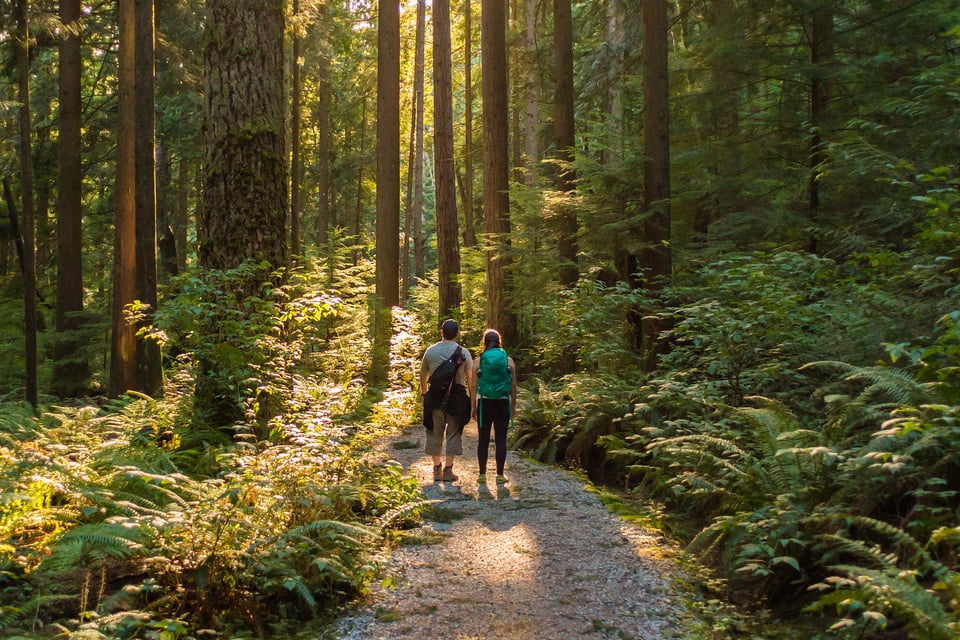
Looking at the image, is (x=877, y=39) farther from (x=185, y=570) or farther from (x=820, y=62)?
(x=185, y=570)

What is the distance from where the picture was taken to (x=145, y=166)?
1437cm

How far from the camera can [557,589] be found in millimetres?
4887

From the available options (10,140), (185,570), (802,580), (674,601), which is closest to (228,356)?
(185,570)

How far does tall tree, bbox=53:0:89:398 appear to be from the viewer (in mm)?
18125

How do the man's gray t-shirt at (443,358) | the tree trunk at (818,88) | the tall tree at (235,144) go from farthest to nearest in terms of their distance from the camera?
the tree trunk at (818,88), the man's gray t-shirt at (443,358), the tall tree at (235,144)

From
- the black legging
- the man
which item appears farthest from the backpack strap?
the black legging

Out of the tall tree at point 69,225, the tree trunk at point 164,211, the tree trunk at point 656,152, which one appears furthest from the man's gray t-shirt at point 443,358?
the tree trunk at point 164,211

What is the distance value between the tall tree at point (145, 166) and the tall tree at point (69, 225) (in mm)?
5073

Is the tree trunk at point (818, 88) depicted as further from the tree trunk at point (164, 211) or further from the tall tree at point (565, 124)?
the tree trunk at point (164, 211)

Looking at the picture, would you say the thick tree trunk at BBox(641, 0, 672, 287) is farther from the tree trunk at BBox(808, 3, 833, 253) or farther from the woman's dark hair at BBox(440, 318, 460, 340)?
the woman's dark hair at BBox(440, 318, 460, 340)

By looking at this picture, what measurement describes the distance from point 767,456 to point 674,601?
1528 millimetres

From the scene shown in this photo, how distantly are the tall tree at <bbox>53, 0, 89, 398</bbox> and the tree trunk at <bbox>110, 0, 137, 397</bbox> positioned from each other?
5.46 metres

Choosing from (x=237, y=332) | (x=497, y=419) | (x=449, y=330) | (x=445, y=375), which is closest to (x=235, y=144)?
(x=237, y=332)

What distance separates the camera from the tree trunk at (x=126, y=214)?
44.4 feet
